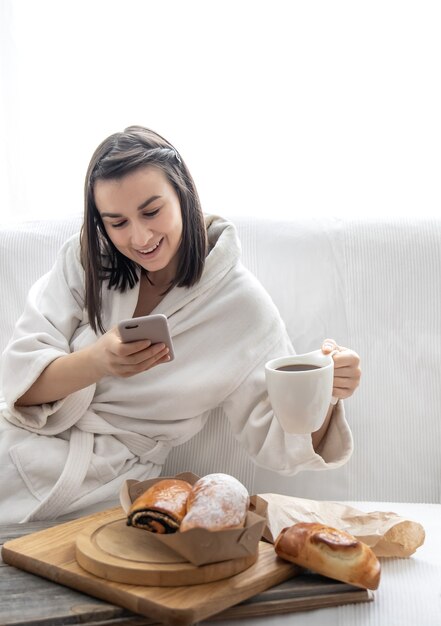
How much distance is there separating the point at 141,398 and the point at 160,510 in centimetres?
58

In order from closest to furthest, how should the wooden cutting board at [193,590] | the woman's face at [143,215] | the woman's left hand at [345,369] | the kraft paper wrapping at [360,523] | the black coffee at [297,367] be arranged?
1. the wooden cutting board at [193,590]
2. the black coffee at [297,367]
3. the kraft paper wrapping at [360,523]
4. the woman's left hand at [345,369]
5. the woman's face at [143,215]

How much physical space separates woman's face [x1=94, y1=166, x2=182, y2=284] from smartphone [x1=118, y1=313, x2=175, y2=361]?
11.0 inches

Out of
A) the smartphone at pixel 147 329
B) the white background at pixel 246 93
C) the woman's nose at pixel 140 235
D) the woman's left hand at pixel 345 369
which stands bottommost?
the woman's left hand at pixel 345 369

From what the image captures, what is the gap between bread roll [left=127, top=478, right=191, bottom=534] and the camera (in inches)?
47.4

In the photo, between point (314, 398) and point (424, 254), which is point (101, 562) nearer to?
point (314, 398)

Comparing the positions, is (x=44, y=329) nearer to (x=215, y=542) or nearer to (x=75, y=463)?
(x=75, y=463)

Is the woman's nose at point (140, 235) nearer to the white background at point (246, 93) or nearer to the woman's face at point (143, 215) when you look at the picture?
the woman's face at point (143, 215)

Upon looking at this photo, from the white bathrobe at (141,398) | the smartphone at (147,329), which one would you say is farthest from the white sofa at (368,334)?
the smartphone at (147,329)

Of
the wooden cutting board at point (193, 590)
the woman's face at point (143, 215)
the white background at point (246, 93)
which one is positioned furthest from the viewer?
the white background at point (246, 93)

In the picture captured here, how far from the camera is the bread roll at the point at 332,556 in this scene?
1.19 metres

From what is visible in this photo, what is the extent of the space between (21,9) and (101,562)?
1.98 m

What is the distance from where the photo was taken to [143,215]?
165cm

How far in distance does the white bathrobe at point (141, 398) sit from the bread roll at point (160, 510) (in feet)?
1.52

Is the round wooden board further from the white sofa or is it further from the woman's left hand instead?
the white sofa
